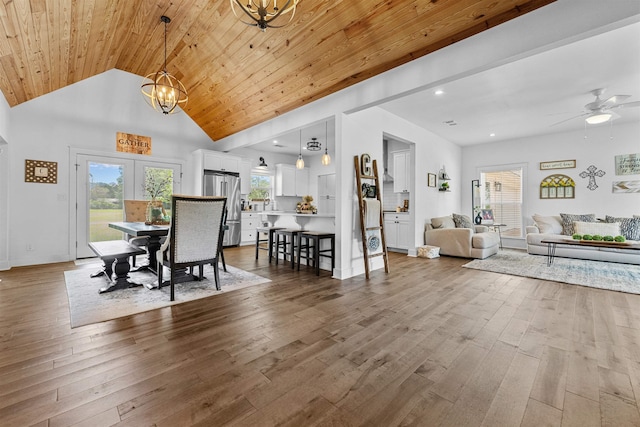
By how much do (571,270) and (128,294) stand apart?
6549mm

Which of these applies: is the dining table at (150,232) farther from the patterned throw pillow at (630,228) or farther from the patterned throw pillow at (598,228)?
the patterned throw pillow at (630,228)

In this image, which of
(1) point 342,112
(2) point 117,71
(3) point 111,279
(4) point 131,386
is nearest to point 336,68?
(1) point 342,112

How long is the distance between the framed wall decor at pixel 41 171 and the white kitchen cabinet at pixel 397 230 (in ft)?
21.8

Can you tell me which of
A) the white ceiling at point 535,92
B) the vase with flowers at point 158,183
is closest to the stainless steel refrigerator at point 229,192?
the vase with flowers at point 158,183

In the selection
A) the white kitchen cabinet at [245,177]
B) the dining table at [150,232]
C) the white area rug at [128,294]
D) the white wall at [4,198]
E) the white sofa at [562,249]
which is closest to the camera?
the white area rug at [128,294]

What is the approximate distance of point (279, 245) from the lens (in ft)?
17.2

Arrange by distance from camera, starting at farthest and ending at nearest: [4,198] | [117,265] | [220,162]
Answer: [220,162]
[4,198]
[117,265]

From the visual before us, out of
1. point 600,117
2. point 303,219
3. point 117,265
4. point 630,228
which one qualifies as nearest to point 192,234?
point 117,265

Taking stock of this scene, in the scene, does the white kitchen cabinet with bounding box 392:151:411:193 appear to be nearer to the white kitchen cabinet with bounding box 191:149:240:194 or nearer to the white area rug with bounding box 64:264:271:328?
the white area rug with bounding box 64:264:271:328

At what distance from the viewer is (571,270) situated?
4.41 meters

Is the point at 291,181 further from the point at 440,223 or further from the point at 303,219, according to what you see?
the point at 440,223

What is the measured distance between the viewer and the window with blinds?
701cm

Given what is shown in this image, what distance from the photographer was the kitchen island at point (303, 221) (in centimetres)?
440

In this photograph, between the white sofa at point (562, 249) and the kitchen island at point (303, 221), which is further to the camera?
the white sofa at point (562, 249)
